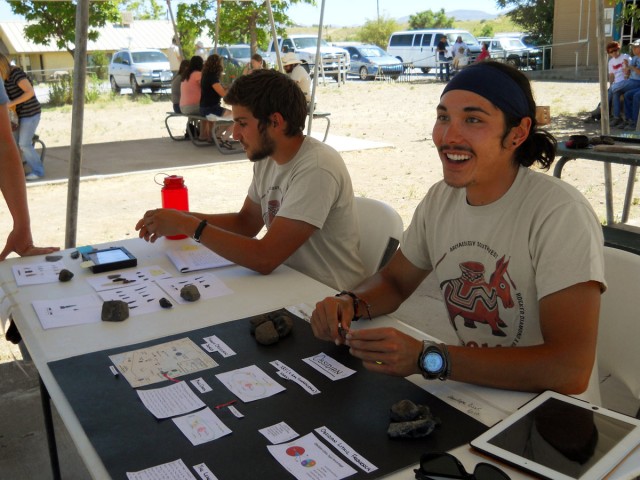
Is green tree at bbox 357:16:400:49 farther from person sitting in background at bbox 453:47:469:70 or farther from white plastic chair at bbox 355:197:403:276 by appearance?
white plastic chair at bbox 355:197:403:276

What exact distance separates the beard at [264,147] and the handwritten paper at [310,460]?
60.0 inches

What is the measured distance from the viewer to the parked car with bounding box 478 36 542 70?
24544 millimetres

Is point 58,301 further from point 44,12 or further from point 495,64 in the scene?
point 44,12

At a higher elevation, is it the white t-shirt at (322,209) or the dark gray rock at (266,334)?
the white t-shirt at (322,209)

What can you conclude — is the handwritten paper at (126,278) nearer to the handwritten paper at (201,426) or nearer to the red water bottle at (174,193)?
the red water bottle at (174,193)

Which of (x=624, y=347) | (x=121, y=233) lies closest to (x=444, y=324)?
(x=624, y=347)

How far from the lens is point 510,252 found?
172 cm

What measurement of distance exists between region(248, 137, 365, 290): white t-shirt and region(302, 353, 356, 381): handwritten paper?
861mm

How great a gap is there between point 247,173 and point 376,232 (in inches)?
246

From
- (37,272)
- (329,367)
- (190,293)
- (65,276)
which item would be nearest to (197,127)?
(37,272)

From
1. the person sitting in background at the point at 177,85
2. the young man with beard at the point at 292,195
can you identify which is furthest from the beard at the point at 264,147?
the person sitting in background at the point at 177,85

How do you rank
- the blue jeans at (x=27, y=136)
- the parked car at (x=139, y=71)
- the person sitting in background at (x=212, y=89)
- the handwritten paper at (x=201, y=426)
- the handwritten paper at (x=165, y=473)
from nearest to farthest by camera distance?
the handwritten paper at (x=165, y=473) < the handwritten paper at (x=201, y=426) < the blue jeans at (x=27, y=136) < the person sitting in background at (x=212, y=89) < the parked car at (x=139, y=71)

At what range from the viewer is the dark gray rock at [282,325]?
1767 mm

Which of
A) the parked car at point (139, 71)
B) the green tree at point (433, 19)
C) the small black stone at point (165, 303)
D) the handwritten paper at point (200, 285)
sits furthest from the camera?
the green tree at point (433, 19)
